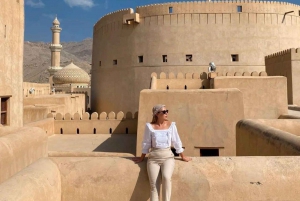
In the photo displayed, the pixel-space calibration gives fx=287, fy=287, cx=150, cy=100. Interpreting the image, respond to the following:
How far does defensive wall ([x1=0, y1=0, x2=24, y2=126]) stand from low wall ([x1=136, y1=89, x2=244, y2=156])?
3651mm

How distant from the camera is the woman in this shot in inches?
96.5

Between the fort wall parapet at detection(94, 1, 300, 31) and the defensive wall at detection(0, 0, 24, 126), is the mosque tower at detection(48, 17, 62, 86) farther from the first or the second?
the defensive wall at detection(0, 0, 24, 126)

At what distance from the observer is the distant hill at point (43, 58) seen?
6237 cm

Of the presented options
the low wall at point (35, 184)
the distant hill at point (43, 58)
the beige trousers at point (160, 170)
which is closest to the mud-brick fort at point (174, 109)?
the low wall at point (35, 184)

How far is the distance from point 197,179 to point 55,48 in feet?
122

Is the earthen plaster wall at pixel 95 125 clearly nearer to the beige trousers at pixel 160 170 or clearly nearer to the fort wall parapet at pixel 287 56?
the fort wall parapet at pixel 287 56

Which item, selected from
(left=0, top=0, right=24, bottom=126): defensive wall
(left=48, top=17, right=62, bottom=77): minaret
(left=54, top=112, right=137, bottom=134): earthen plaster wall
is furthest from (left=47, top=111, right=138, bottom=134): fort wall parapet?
(left=48, top=17, right=62, bottom=77): minaret

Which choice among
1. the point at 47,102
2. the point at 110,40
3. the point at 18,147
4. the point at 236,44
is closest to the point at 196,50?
the point at 236,44

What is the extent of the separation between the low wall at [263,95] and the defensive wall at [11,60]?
6121 millimetres

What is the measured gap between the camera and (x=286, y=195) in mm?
2471

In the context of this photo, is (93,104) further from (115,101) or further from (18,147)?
(18,147)

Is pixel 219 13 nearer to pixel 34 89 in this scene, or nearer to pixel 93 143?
pixel 93 143

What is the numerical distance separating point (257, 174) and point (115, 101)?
1704cm

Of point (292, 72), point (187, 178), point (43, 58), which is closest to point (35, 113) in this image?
point (187, 178)
